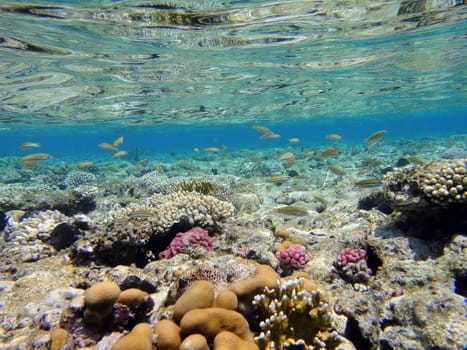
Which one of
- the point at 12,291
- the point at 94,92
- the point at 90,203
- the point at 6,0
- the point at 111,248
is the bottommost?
the point at 12,291

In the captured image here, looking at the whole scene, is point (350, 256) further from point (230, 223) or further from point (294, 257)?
point (230, 223)

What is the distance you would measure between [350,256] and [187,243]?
3042 mm

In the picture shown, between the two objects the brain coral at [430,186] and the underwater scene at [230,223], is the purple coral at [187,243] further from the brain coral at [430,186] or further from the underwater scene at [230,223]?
the brain coral at [430,186]

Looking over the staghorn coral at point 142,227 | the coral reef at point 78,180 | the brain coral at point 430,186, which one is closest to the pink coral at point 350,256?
the brain coral at point 430,186

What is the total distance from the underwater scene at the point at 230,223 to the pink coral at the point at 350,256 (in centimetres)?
4

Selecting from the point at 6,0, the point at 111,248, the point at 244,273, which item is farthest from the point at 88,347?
the point at 6,0

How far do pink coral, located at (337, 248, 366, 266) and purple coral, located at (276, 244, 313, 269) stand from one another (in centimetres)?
63

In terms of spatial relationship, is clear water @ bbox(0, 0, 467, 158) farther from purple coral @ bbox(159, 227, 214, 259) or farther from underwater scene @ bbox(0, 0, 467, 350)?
purple coral @ bbox(159, 227, 214, 259)

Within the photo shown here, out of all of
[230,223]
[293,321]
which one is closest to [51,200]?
[230,223]

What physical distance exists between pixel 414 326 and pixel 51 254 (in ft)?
22.7

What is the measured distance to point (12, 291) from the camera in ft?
14.4

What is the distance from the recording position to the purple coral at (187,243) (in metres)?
5.62

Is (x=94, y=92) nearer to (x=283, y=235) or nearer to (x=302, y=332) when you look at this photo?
(x=283, y=235)

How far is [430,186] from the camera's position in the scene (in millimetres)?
4902
